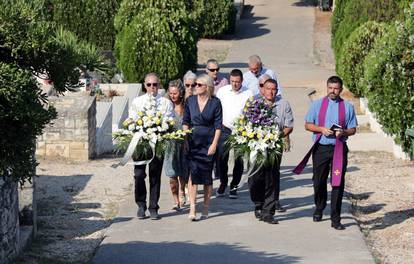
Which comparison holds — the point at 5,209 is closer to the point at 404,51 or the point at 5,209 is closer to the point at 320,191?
the point at 320,191

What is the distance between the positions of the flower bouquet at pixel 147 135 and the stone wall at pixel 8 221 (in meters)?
1.79

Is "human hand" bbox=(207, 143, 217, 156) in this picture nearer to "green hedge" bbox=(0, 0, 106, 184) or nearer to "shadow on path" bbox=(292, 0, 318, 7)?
"green hedge" bbox=(0, 0, 106, 184)

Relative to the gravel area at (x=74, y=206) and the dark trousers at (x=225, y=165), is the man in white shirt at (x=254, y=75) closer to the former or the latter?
the dark trousers at (x=225, y=165)

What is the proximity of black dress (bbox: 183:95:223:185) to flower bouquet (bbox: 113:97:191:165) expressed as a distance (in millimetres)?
194

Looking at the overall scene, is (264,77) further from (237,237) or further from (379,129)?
(379,129)

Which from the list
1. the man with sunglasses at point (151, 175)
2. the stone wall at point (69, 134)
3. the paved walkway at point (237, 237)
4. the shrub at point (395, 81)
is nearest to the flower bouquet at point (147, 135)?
the man with sunglasses at point (151, 175)

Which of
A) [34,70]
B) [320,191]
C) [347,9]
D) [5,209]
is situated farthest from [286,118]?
→ [347,9]

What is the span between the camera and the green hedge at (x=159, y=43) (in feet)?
74.2

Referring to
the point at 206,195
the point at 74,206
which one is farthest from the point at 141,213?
the point at 74,206

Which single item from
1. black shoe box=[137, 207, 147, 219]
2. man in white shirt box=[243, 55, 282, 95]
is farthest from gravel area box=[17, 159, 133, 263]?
man in white shirt box=[243, 55, 282, 95]

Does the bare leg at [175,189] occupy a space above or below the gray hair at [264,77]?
below

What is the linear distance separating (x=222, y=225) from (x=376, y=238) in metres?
1.65

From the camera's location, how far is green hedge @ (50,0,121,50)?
2628 cm

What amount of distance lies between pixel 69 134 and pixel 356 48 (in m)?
9.17
